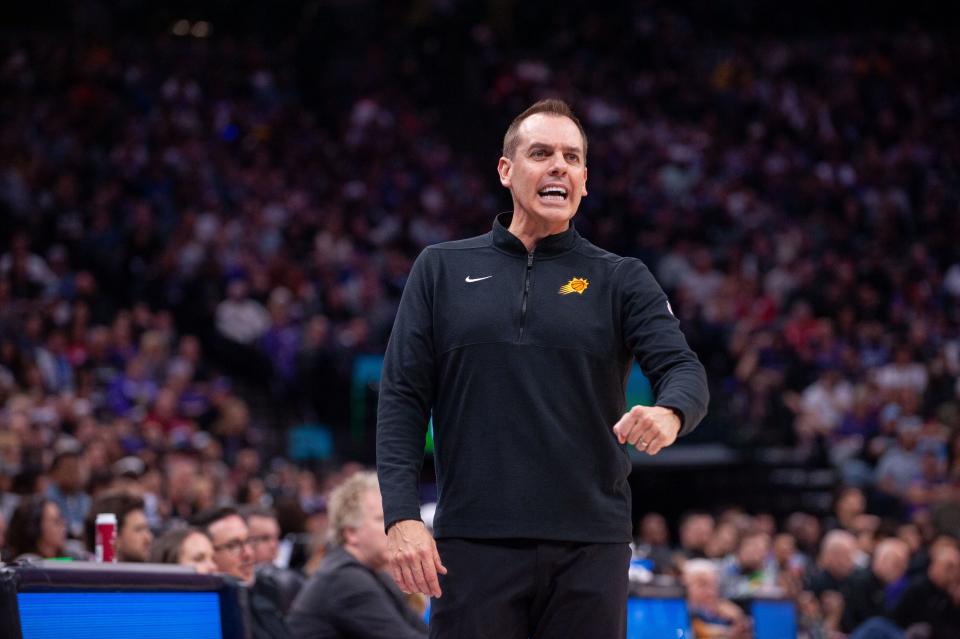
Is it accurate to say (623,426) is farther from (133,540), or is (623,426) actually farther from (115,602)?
(133,540)

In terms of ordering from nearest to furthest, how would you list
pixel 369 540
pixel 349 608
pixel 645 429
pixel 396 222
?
pixel 645 429 → pixel 349 608 → pixel 369 540 → pixel 396 222

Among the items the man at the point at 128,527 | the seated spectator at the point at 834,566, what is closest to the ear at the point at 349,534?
the man at the point at 128,527

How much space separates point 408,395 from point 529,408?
311 mm

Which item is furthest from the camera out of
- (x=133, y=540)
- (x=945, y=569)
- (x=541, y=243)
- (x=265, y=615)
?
(x=945, y=569)

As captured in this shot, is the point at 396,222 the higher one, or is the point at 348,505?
the point at 396,222

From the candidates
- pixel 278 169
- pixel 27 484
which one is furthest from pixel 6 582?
pixel 278 169

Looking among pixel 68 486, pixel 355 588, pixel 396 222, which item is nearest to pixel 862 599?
pixel 68 486

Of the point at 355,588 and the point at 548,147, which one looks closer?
the point at 548,147

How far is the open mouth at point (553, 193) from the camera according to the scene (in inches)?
139

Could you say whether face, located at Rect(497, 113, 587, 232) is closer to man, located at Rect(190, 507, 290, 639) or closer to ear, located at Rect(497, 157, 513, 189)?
ear, located at Rect(497, 157, 513, 189)

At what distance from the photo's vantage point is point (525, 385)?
3338mm

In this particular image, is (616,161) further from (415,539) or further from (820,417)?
(415,539)

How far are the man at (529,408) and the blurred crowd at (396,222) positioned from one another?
5.42 metres

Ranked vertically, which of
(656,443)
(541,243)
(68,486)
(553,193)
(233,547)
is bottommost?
(233,547)
